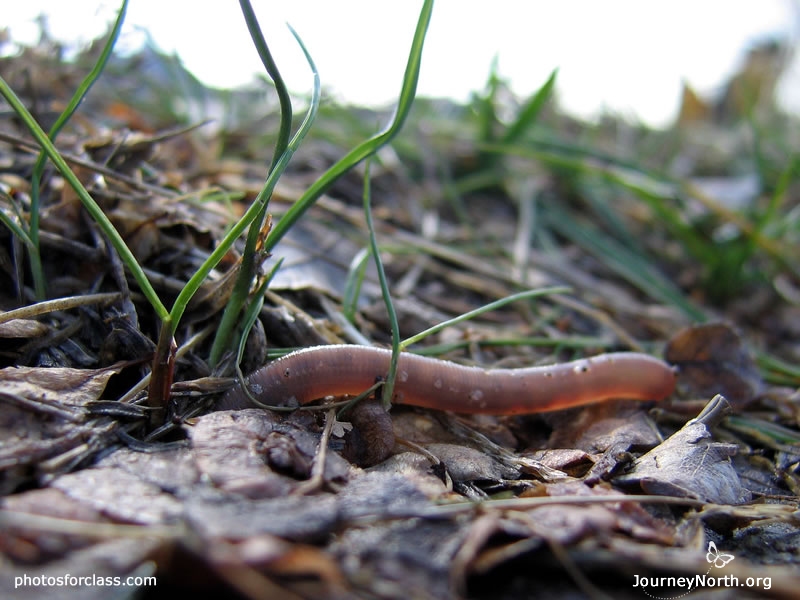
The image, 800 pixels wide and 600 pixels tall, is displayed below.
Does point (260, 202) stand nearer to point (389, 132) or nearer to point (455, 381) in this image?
point (389, 132)

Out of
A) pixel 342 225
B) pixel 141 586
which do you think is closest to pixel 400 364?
pixel 141 586

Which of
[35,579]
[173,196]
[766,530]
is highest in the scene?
[173,196]

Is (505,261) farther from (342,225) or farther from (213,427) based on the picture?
(213,427)

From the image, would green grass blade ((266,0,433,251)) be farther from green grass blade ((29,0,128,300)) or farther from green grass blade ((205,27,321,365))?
green grass blade ((29,0,128,300))

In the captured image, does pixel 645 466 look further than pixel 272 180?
Yes

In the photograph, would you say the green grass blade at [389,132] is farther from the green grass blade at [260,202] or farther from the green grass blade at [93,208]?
the green grass blade at [93,208]

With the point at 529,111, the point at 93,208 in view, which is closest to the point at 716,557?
the point at 93,208

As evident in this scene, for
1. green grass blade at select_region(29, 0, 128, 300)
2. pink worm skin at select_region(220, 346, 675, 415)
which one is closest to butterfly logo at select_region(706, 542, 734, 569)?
pink worm skin at select_region(220, 346, 675, 415)
